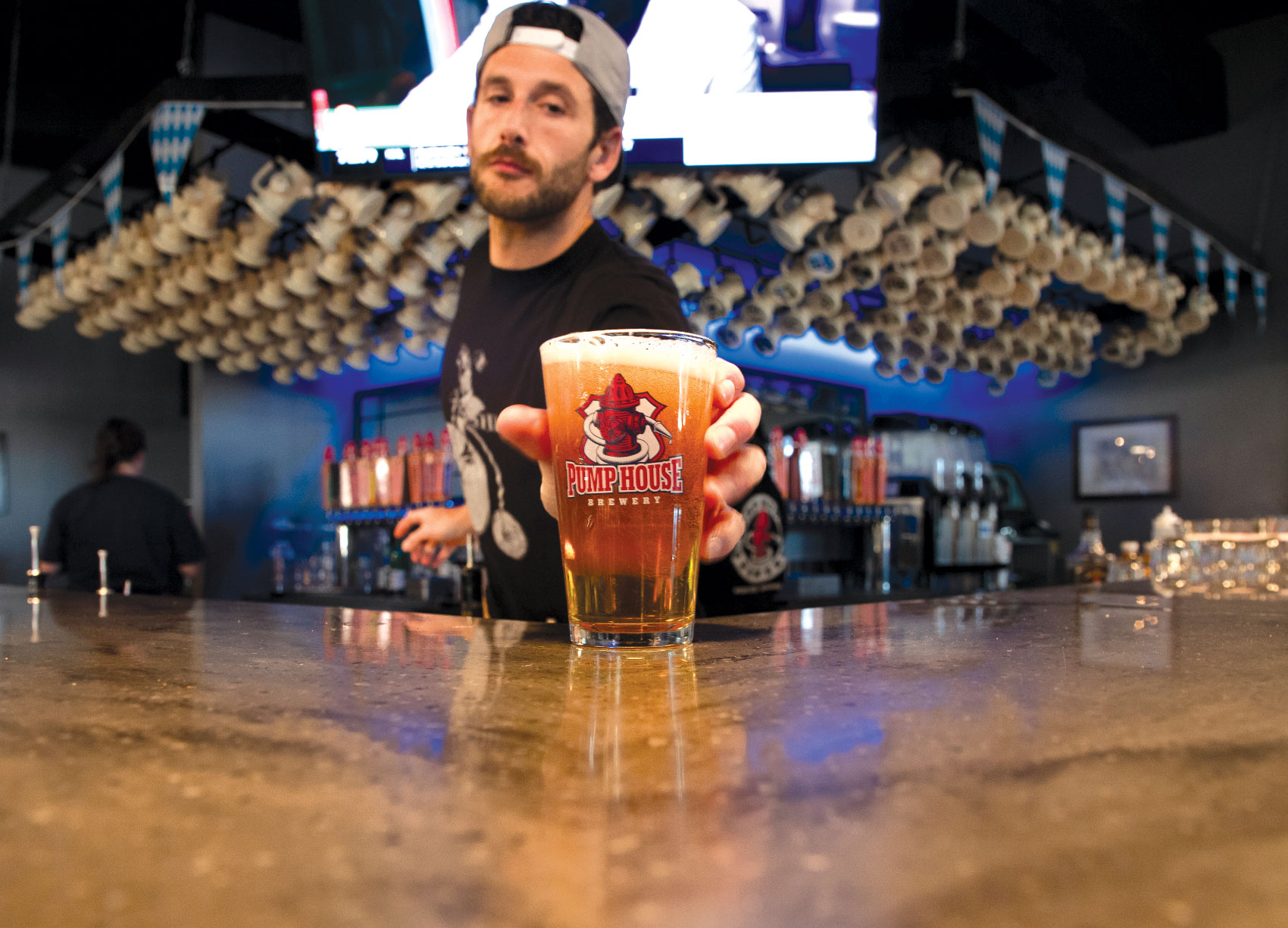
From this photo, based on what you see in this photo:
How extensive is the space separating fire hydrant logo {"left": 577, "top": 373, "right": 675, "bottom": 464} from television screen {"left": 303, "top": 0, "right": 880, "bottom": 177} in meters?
1.66

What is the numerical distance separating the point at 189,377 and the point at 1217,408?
20.9 feet

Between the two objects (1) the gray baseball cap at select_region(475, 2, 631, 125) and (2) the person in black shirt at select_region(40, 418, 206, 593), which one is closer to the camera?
(1) the gray baseball cap at select_region(475, 2, 631, 125)

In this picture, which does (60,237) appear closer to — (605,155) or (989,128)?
(605,155)

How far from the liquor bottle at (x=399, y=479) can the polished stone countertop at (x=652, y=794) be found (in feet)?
12.7

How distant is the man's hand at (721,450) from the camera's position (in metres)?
0.56

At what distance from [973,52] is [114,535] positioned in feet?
15.3

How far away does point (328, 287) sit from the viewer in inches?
141

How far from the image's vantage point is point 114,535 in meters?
3.52

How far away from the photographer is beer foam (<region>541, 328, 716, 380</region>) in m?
0.48

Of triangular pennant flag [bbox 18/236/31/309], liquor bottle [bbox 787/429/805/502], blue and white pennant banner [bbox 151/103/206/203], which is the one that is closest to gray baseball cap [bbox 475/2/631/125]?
blue and white pennant banner [bbox 151/103/206/203]

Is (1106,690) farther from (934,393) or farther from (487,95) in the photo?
(934,393)

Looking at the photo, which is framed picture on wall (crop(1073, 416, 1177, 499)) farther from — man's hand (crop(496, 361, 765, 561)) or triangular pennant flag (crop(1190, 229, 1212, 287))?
man's hand (crop(496, 361, 765, 561))

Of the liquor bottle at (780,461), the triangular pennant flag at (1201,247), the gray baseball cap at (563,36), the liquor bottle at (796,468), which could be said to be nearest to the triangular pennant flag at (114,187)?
the gray baseball cap at (563,36)

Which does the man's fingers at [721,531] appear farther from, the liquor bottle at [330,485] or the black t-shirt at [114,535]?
the liquor bottle at [330,485]
